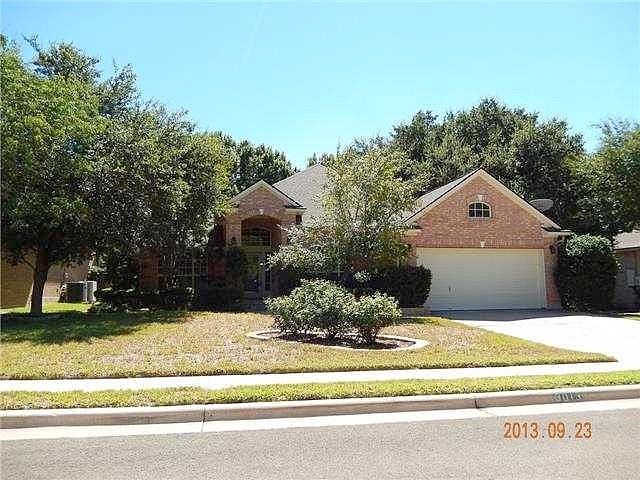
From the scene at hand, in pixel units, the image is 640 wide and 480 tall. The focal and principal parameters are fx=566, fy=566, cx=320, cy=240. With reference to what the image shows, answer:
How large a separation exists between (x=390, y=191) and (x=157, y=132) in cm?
764

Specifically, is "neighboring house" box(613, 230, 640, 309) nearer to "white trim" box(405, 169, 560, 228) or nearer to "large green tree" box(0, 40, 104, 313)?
"white trim" box(405, 169, 560, 228)

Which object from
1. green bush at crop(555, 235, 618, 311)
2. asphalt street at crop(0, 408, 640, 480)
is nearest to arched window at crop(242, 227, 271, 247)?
green bush at crop(555, 235, 618, 311)

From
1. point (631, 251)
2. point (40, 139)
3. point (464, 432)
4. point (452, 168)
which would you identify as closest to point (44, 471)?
point (464, 432)

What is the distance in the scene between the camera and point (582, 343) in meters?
13.1

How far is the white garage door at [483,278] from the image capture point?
71.0ft

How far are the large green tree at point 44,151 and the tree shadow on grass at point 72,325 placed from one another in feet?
8.29

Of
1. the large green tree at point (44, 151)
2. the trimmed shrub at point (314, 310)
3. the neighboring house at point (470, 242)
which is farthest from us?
the neighboring house at point (470, 242)

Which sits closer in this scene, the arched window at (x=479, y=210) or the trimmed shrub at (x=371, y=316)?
the trimmed shrub at (x=371, y=316)

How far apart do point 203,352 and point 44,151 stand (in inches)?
308

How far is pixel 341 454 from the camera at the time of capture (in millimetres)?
5441

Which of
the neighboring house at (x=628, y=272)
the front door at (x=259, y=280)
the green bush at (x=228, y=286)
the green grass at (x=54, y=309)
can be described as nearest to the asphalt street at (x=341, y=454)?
the green bush at (x=228, y=286)

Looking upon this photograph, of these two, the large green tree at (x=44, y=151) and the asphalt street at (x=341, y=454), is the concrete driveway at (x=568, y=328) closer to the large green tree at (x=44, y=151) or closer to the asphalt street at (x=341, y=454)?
the asphalt street at (x=341, y=454)

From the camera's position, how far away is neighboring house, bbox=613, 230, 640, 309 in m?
26.3

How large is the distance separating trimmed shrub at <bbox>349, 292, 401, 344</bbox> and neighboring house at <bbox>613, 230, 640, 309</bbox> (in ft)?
59.0
